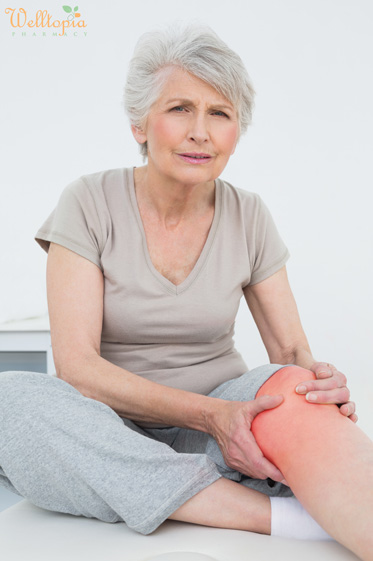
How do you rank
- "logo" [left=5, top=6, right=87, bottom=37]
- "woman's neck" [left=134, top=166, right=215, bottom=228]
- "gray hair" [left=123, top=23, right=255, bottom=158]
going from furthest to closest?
"logo" [left=5, top=6, right=87, bottom=37] → "woman's neck" [left=134, top=166, right=215, bottom=228] → "gray hair" [left=123, top=23, right=255, bottom=158]

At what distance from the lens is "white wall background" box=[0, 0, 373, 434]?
12.6 ft

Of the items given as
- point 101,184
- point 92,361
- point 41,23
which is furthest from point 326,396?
point 41,23

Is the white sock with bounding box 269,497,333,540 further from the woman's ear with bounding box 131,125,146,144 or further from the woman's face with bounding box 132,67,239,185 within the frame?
the woman's ear with bounding box 131,125,146,144

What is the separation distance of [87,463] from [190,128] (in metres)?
0.84

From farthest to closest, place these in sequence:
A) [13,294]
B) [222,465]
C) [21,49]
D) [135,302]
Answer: [21,49] → [13,294] → [135,302] → [222,465]

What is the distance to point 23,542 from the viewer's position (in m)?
1.31

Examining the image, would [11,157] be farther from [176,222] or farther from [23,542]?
[23,542]

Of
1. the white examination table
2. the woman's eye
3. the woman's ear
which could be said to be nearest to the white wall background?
the woman's ear

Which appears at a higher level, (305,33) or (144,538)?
(305,33)

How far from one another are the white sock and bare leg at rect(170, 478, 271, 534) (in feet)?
0.05

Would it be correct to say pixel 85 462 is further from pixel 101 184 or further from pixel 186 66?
pixel 186 66

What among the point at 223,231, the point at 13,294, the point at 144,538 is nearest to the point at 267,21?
the point at 13,294

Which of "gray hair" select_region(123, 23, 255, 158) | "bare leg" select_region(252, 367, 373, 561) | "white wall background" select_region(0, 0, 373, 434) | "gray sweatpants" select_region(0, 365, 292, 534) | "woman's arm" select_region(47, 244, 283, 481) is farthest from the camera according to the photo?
"white wall background" select_region(0, 0, 373, 434)

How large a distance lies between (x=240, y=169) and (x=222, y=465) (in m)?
2.60
